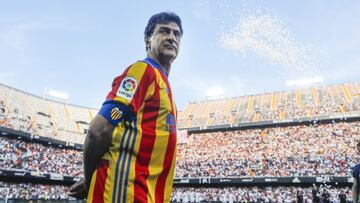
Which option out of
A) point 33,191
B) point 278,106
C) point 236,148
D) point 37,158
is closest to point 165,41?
point 33,191

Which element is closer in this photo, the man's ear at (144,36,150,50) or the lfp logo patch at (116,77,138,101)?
the lfp logo patch at (116,77,138,101)

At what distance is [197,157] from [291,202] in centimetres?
1516

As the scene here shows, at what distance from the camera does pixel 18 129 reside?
3934 centimetres

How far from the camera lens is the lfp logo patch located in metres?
2.12

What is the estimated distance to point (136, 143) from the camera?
2.13m

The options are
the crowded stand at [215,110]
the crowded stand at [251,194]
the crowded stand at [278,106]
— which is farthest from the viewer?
Result: the crowded stand at [278,106]

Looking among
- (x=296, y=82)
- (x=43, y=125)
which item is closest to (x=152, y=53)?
(x=43, y=125)

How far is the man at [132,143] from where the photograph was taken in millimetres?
2066

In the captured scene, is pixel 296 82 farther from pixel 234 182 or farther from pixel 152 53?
pixel 152 53

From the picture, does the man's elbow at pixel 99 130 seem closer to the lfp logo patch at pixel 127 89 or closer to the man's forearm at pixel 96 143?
the man's forearm at pixel 96 143

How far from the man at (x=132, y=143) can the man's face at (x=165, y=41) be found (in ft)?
0.64

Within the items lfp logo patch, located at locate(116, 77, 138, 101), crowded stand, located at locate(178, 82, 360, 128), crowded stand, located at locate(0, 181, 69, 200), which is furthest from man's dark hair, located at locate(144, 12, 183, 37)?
crowded stand, located at locate(178, 82, 360, 128)

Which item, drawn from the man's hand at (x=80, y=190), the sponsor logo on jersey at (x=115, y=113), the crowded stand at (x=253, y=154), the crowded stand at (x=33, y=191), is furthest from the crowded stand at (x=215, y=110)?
the sponsor logo on jersey at (x=115, y=113)

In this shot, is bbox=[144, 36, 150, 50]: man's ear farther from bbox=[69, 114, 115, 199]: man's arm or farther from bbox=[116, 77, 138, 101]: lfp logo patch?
bbox=[69, 114, 115, 199]: man's arm
